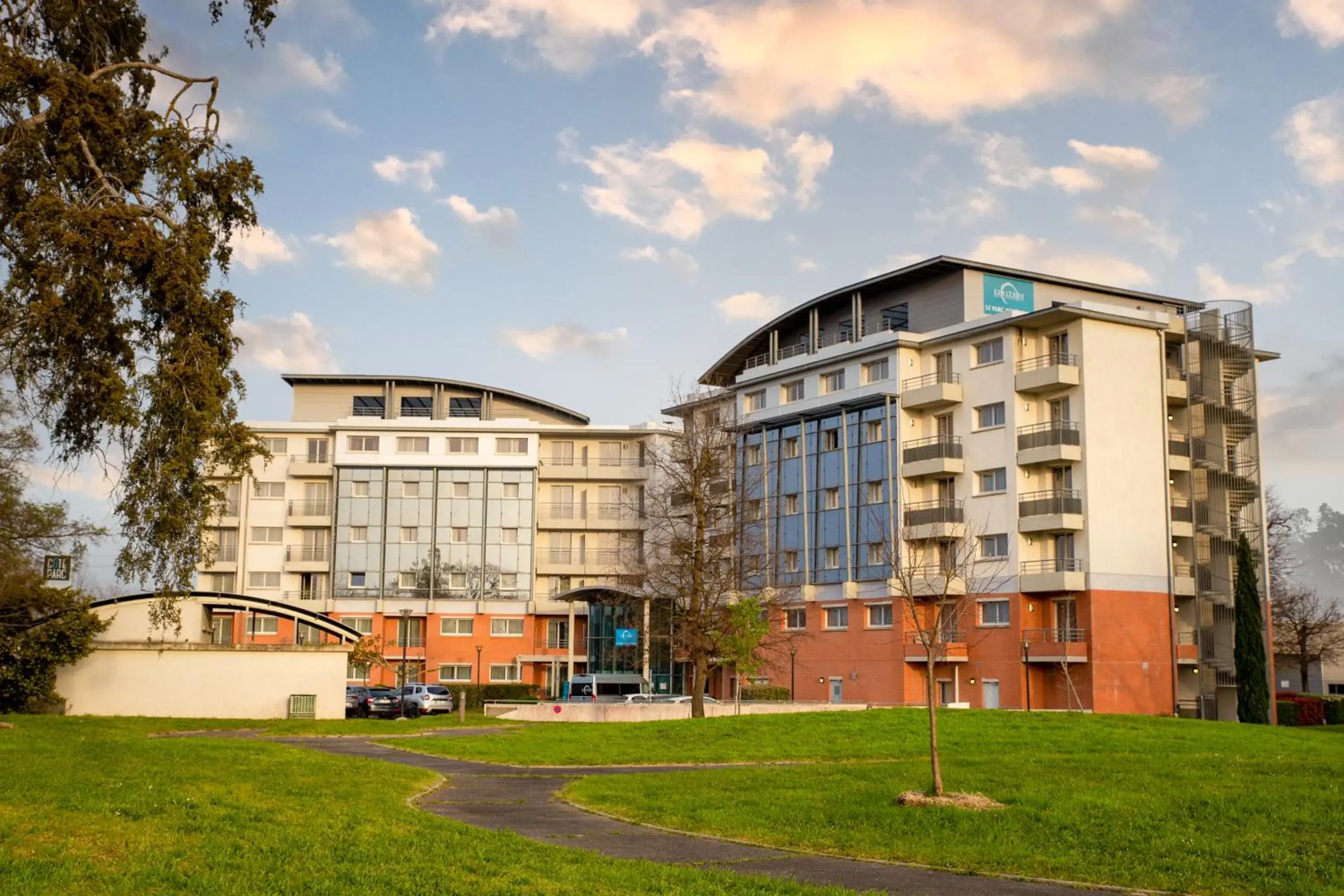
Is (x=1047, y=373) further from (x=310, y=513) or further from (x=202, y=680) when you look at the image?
(x=310, y=513)

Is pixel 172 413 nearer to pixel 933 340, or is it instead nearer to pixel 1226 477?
pixel 933 340

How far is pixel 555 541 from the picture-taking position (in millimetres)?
98625

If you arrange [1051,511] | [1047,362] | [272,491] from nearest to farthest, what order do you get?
[1051,511] → [1047,362] → [272,491]

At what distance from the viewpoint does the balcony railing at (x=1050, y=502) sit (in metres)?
64.1

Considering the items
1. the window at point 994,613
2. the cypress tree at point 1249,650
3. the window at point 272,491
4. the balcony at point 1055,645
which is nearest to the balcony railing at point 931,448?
the window at point 994,613

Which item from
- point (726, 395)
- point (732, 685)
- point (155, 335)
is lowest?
point (732, 685)

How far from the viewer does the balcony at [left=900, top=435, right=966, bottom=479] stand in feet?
227

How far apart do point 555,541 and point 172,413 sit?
76948 mm

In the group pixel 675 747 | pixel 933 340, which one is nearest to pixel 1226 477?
pixel 933 340

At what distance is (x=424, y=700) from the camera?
65.0m

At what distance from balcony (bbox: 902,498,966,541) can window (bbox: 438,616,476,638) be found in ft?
118

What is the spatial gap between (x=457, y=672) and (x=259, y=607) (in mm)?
36676

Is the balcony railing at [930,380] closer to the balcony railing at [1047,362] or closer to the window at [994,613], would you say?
the balcony railing at [1047,362]

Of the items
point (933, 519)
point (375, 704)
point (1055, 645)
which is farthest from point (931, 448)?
point (375, 704)
